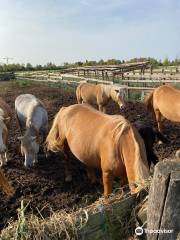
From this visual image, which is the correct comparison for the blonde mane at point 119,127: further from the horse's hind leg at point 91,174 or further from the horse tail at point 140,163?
the horse's hind leg at point 91,174

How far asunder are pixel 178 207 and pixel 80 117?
3.77 metres

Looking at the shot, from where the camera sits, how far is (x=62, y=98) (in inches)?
592

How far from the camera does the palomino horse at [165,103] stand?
840 centimetres

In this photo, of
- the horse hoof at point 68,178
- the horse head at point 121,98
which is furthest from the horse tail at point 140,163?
the horse head at point 121,98

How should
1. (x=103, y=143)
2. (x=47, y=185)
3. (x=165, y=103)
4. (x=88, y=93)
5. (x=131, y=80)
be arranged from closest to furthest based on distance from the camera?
(x=103, y=143) → (x=47, y=185) → (x=165, y=103) → (x=88, y=93) → (x=131, y=80)

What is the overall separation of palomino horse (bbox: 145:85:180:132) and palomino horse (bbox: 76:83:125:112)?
226 cm

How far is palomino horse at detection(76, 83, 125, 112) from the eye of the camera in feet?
39.1

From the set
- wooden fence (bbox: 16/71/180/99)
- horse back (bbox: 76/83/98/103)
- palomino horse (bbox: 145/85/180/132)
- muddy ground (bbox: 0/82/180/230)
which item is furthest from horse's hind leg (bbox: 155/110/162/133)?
horse back (bbox: 76/83/98/103)

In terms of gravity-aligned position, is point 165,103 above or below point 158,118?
above

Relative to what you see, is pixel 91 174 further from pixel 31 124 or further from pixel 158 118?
pixel 158 118

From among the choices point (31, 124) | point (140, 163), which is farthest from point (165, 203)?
point (31, 124)

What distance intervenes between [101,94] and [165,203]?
35.2 ft

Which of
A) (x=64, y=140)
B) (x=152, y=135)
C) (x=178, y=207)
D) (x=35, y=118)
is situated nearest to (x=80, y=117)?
(x=64, y=140)

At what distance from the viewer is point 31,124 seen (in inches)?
293
